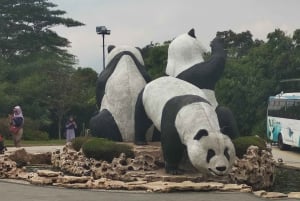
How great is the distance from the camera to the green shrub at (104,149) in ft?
47.2

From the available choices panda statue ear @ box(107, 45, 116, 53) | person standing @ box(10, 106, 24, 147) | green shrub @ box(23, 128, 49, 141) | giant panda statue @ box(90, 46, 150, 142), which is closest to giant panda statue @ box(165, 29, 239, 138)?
giant panda statue @ box(90, 46, 150, 142)

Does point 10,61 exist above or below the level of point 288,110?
above

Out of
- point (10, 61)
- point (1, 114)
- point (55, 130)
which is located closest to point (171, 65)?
point (1, 114)

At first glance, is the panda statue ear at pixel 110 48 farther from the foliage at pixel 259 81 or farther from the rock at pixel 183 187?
the foliage at pixel 259 81

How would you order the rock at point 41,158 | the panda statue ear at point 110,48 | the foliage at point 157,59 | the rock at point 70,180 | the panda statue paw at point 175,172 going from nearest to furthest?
the rock at point 70,180 → the panda statue paw at point 175,172 → the rock at point 41,158 → the panda statue ear at point 110,48 → the foliage at point 157,59

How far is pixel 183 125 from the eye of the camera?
12906 millimetres

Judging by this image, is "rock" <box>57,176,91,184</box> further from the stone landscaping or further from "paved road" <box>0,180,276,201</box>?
"paved road" <box>0,180,276,201</box>

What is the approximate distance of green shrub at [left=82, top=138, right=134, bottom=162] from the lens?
14.4 m

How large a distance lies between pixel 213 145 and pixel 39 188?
139 inches

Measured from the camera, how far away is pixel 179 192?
11.1 m

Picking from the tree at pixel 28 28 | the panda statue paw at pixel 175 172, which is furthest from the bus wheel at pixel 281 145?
the tree at pixel 28 28

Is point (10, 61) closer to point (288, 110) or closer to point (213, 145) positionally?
point (288, 110)

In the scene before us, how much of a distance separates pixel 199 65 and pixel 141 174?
14.0 feet

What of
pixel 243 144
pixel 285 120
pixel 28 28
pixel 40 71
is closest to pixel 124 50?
pixel 243 144
